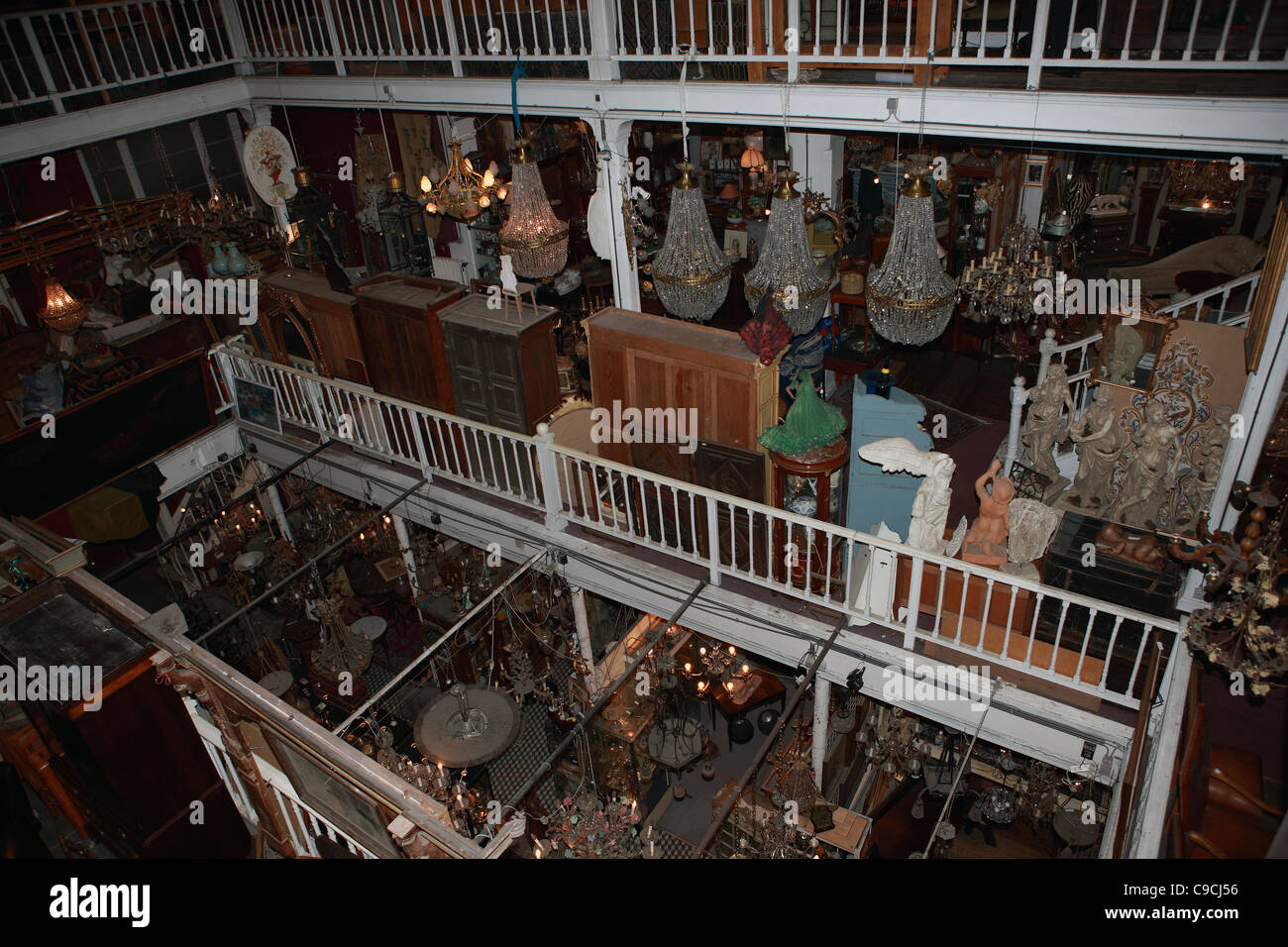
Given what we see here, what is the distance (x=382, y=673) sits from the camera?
11352 millimetres

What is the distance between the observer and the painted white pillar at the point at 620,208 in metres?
9.04

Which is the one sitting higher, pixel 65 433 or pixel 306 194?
pixel 306 194

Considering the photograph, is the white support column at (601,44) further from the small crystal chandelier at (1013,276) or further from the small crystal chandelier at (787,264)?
the small crystal chandelier at (1013,276)

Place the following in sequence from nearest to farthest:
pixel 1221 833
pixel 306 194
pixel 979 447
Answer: pixel 1221 833 → pixel 979 447 → pixel 306 194

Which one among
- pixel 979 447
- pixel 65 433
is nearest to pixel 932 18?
pixel 979 447

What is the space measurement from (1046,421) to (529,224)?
5400 millimetres

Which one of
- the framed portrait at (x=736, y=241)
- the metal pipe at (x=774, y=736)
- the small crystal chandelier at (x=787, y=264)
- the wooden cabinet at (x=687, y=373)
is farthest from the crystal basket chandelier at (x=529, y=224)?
the framed portrait at (x=736, y=241)

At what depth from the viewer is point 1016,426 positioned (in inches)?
337

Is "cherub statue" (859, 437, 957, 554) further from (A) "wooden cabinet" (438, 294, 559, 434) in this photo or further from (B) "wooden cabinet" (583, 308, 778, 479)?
(A) "wooden cabinet" (438, 294, 559, 434)

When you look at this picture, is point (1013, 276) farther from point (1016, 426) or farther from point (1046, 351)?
point (1016, 426)

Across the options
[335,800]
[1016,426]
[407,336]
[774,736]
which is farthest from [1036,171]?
[335,800]

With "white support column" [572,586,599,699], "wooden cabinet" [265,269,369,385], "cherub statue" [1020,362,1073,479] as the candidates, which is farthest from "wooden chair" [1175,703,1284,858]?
"wooden cabinet" [265,269,369,385]
